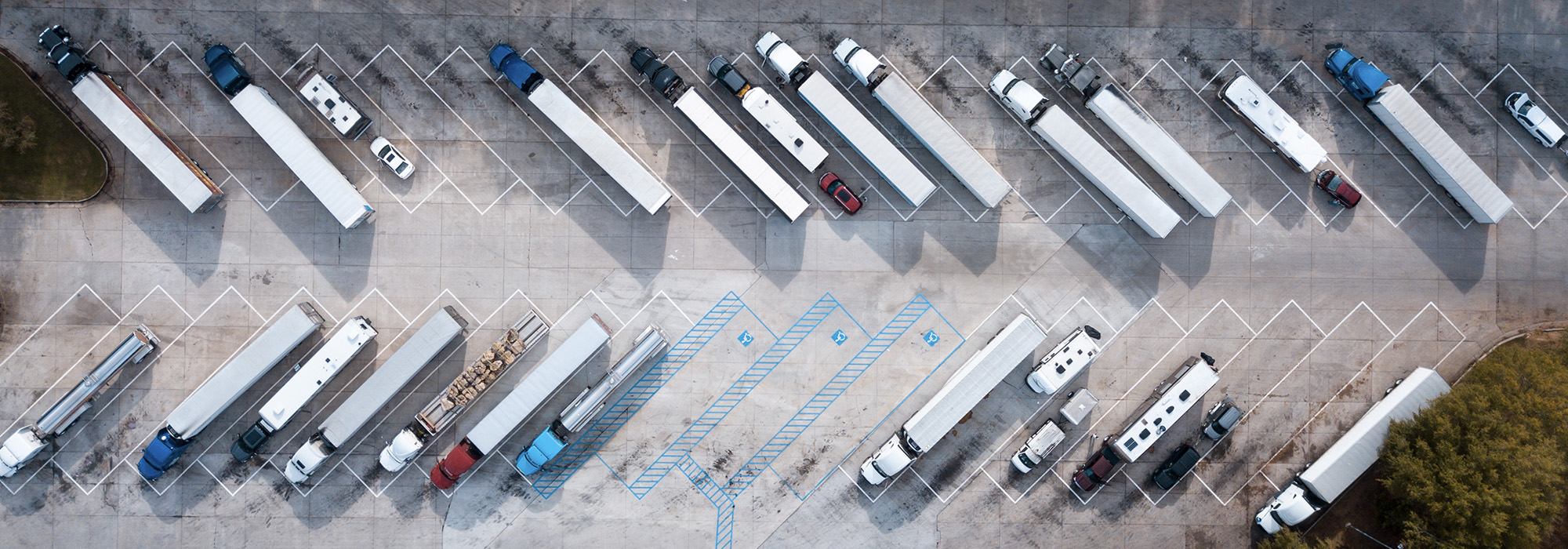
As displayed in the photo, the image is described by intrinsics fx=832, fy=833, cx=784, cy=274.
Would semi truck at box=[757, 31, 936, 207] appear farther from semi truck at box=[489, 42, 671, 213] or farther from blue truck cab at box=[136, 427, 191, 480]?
blue truck cab at box=[136, 427, 191, 480]

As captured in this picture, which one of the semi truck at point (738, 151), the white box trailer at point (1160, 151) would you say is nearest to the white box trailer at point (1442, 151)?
the white box trailer at point (1160, 151)

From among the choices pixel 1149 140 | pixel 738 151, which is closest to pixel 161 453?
pixel 738 151

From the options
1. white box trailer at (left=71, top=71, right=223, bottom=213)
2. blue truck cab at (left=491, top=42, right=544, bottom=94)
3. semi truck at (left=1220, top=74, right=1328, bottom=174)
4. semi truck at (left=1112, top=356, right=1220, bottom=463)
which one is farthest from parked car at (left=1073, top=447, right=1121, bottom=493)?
white box trailer at (left=71, top=71, right=223, bottom=213)

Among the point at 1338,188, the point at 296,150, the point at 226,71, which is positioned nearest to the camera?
the point at 296,150

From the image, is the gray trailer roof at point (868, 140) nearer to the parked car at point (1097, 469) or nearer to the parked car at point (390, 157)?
the parked car at point (1097, 469)

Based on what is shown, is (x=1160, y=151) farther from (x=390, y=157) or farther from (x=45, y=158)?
(x=45, y=158)

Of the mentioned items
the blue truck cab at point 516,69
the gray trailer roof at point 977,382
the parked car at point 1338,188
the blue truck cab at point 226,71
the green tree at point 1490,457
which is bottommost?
the green tree at point 1490,457
